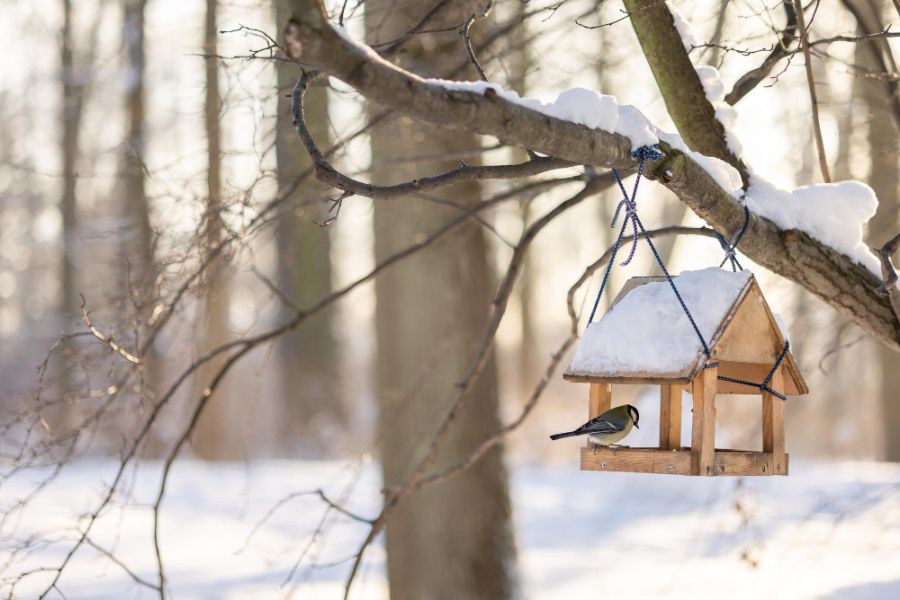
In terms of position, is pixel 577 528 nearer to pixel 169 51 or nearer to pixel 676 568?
pixel 676 568

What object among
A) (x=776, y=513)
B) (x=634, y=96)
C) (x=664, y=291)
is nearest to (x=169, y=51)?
(x=634, y=96)

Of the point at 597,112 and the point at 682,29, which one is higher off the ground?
the point at 682,29

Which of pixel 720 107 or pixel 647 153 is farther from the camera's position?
pixel 720 107

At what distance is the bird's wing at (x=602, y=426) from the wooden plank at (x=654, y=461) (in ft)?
0.24

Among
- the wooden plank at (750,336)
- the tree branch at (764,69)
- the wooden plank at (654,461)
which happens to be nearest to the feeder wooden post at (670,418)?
the wooden plank at (654,461)

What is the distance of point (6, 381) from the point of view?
61.8 ft

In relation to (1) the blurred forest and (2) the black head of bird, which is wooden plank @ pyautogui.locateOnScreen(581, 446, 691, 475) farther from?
(1) the blurred forest

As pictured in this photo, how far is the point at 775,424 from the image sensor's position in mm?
3131

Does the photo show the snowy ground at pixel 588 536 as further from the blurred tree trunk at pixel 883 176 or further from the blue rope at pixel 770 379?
the blue rope at pixel 770 379

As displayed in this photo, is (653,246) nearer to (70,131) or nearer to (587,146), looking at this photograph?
(587,146)

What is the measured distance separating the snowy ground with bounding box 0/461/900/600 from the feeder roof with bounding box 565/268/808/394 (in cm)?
231

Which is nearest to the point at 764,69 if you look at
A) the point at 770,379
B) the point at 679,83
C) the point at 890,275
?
the point at 679,83

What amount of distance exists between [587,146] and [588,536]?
686 centimetres

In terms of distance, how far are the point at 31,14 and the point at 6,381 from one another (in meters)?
6.88
